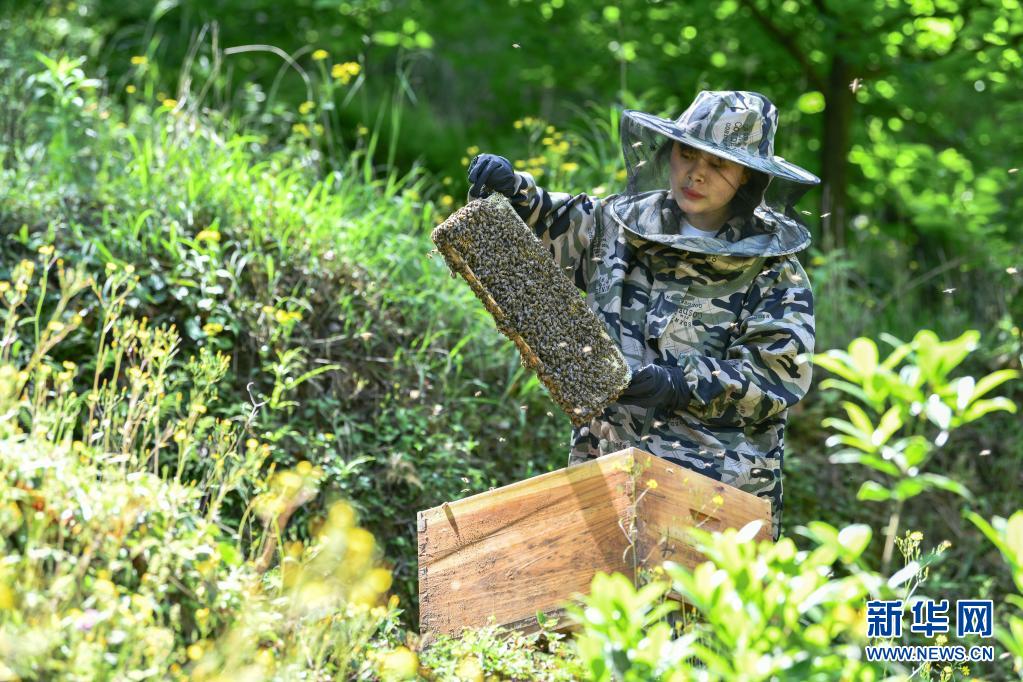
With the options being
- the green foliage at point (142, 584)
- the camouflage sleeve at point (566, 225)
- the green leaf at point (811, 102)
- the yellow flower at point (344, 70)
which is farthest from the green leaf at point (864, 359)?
the green leaf at point (811, 102)

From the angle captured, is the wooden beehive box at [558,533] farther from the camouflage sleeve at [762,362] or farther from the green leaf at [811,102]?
the green leaf at [811,102]

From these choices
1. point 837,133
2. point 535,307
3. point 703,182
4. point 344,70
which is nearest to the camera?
point 535,307

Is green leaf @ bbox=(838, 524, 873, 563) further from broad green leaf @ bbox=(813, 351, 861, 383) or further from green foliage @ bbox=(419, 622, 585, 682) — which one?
green foliage @ bbox=(419, 622, 585, 682)

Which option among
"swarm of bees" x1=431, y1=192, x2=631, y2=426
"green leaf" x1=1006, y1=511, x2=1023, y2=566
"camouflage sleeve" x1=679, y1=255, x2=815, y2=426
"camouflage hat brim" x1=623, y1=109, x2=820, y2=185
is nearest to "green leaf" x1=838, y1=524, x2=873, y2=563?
"green leaf" x1=1006, y1=511, x2=1023, y2=566

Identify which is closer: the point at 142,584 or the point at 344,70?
the point at 142,584

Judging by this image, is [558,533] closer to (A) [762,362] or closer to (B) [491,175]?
(A) [762,362]

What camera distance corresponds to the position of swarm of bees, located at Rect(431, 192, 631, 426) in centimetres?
337

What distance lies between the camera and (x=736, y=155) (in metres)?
3.68

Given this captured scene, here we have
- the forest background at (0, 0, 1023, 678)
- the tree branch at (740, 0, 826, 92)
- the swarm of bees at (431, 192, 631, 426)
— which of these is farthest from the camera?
the tree branch at (740, 0, 826, 92)

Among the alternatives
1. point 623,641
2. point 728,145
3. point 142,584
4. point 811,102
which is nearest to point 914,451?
point 623,641

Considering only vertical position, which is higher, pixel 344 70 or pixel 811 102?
pixel 344 70

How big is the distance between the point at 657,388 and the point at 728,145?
870 millimetres

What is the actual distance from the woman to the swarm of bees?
0.30m

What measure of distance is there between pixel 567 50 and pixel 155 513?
6612 mm
